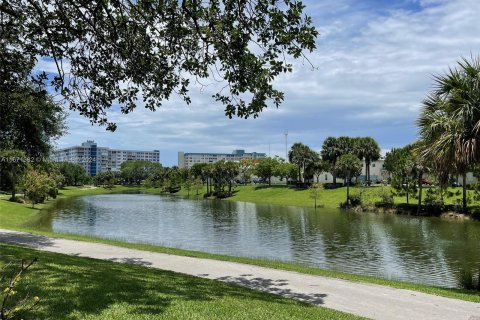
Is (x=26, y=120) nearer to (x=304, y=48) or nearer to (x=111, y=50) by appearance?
(x=111, y=50)

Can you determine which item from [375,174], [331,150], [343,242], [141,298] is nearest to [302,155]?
[331,150]

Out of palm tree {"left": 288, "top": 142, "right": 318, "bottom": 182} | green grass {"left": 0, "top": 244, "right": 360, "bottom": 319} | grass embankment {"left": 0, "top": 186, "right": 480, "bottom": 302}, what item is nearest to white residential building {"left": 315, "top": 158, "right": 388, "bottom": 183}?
palm tree {"left": 288, "top": 142, "right": 318, "bottom": 182}

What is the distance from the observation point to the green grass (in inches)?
284

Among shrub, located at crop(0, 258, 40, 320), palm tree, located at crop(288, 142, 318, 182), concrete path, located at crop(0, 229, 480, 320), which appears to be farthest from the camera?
palm tree, located at crop(288, 142, 318, 182)

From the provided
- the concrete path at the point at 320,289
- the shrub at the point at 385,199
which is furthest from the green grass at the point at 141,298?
the shrub at the point at 385,199

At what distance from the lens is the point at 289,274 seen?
14359mm

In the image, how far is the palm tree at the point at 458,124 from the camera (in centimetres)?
1182

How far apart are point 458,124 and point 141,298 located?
9580mm

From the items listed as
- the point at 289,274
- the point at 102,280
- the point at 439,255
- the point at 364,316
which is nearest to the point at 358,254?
the point at 439,255

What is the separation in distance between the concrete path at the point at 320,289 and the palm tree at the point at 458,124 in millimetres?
3811

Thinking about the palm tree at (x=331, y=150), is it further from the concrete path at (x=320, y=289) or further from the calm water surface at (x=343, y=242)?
the concrete path at (x=320, y=289)

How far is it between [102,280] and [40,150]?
1542cm

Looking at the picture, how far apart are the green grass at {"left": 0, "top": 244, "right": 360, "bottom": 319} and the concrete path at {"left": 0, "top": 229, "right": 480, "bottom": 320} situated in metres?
1.20

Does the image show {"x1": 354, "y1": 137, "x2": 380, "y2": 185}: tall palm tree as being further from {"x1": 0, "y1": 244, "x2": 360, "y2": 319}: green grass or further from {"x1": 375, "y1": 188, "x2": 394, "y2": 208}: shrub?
{"x1": 0, "y1": 244, "x2": 360, "y2": 319}: green grass
